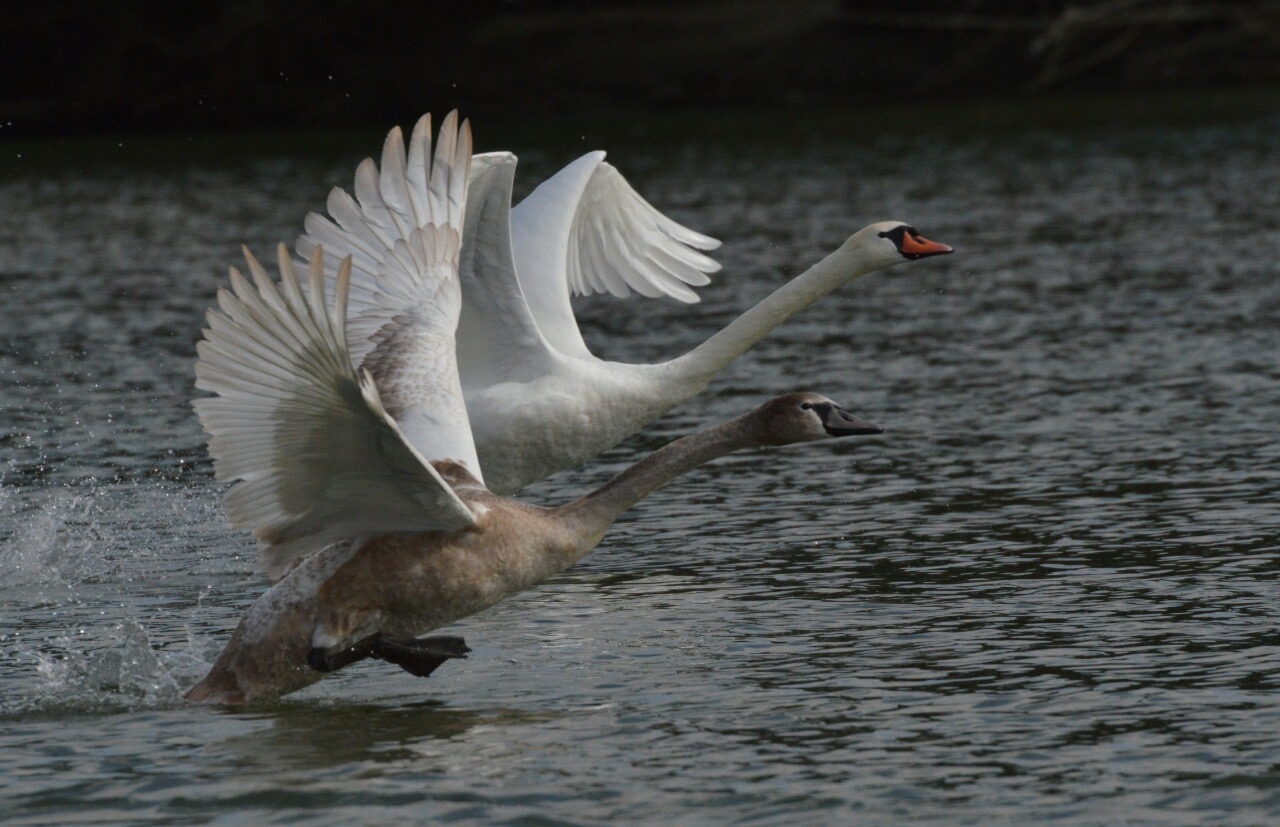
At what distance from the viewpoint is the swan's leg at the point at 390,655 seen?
7.50 metres

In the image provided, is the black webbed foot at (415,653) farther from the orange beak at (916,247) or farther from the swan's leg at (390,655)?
the orange beak at (916,247)

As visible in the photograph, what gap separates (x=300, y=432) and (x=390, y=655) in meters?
0.96

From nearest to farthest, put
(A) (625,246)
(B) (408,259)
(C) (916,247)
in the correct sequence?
1. (B) (408,259)
2. (C) (916,247)
3. (A) (625,246)

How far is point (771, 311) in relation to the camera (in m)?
9.62

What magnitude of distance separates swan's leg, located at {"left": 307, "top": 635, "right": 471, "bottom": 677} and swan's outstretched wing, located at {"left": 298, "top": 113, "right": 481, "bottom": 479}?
906 mm

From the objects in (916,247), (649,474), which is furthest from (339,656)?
(916,247)

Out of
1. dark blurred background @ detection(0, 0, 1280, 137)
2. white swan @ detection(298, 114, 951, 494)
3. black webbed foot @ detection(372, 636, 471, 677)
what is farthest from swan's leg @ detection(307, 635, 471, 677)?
dark blurred background @ detection(0, 0, 1280, 137)

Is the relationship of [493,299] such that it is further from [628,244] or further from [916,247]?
[628,244]

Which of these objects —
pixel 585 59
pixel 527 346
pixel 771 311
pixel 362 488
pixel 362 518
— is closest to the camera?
pixel 362 488

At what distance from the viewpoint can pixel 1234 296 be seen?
16.5 metres

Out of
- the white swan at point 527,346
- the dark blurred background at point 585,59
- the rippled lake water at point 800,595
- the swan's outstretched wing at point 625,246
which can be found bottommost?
the rippled lake water at point 800,595

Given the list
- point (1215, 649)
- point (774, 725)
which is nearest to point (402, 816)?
point (774, 725)

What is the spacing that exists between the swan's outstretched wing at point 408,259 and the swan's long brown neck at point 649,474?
2.08ft

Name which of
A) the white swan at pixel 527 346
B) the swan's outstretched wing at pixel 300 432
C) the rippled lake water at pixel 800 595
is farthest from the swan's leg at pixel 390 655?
the white swan at pixel 527 346
